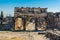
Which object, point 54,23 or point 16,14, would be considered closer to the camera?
point 16,14

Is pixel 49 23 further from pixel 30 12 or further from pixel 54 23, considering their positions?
pixel 30 12

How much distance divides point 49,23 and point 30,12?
17.3 ft

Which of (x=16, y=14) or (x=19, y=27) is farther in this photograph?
(x=19, y=27)

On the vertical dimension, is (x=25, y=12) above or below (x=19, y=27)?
above

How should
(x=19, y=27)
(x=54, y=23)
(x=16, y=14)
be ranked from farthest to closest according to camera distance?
1. (x=19, y=27)
2. (x=54, y=23)
3. (x=16, y=14)

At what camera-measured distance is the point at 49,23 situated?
45906mm

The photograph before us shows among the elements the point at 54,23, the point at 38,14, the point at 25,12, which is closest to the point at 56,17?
the point at 54,23

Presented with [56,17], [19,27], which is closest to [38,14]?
[56,17]

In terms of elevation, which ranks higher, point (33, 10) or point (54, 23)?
point (33, 10)

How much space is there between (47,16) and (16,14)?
7.31m

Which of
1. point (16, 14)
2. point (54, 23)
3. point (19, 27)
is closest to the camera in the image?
point (16, 14)

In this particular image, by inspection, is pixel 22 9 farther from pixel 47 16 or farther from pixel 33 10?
pixel 47 16

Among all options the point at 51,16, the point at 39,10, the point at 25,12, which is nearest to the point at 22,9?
the point at 25,12

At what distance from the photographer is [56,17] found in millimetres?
46781
